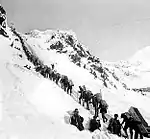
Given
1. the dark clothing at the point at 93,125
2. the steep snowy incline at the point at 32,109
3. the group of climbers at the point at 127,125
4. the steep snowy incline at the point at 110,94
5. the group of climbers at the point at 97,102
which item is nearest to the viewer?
the group of climbers at the point at 127,125

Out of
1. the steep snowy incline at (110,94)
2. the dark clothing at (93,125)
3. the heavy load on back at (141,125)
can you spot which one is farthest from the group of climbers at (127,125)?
the steep snowy incline at (110,94)

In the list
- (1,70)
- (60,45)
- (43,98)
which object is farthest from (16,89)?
(60,45)

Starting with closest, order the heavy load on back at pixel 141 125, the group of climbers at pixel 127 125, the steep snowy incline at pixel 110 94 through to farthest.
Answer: the heavy load on back at pixel 141 125
the group of climbers at pixel 127 125
the steep snowy incline at pixel 110 94

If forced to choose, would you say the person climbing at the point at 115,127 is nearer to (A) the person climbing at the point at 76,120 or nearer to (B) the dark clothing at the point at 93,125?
(B) the dark clothing at the point at 93,125

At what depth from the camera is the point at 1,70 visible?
28.1 m

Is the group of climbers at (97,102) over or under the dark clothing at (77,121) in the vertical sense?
over

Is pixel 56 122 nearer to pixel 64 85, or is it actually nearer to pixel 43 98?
pixel 43 98

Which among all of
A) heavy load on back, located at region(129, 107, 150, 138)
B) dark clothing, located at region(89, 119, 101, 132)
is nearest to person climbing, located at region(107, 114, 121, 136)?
dark clothing, located at region(89, 119, 101, 132)

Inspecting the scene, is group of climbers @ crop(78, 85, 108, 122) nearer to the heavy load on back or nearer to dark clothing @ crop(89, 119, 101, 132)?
dark clothing @ crop(89, 119, 101, 132)

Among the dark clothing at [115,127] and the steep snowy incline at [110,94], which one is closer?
the dark clothing at [115,127]

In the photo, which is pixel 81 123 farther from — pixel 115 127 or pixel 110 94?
pixel 110 94

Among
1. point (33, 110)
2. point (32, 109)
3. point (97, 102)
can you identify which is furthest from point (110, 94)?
point (33, 110)

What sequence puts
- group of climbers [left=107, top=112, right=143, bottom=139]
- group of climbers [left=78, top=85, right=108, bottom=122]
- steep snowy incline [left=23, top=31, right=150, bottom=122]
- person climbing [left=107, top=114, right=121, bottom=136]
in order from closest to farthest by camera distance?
group of climbers [left=107, top=112, right=143, bottom=139], person climbing [left=107, top=114, right=121, bottom=136], group of climbers [left=78, top=85, right=108, bottom=122], steep snowy incline [left=23, top=31, right=150, bottom=122]

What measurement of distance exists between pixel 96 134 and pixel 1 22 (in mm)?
59377
